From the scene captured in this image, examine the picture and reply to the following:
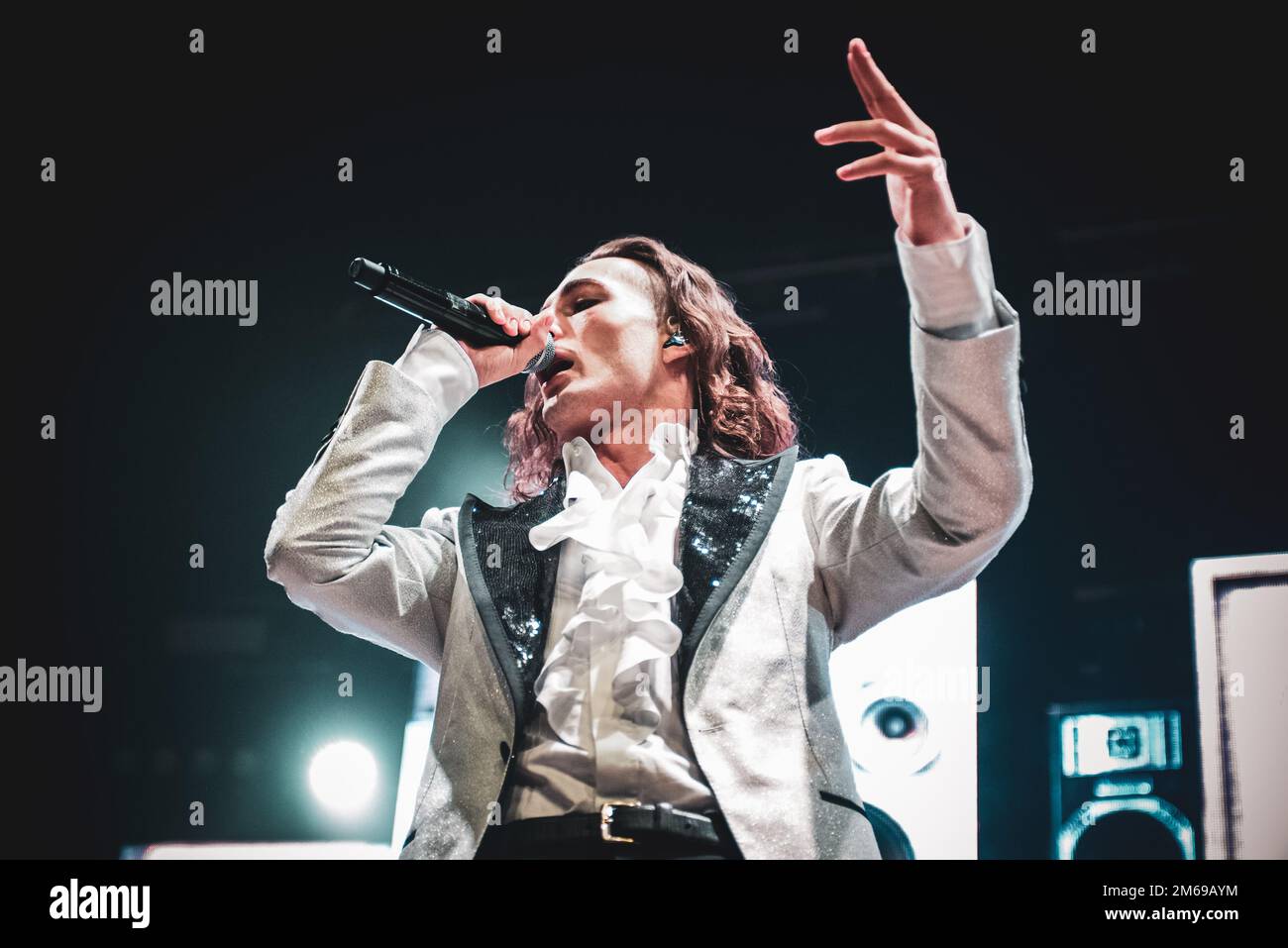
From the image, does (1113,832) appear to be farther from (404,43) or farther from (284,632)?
(404,43)

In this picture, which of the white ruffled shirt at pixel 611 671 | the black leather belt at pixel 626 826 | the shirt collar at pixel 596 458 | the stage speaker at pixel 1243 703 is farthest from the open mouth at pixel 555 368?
the stage speaker at pixel 1243 703

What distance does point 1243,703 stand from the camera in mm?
2045

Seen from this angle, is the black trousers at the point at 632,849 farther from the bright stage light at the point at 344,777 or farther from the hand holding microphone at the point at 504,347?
the bright stage light at the point at 344,777

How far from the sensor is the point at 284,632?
2.41 metres

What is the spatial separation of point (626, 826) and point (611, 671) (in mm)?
226

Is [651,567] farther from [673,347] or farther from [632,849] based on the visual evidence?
[673,347]

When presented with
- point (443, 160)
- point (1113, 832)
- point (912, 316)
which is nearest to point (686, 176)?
point (443, 160)

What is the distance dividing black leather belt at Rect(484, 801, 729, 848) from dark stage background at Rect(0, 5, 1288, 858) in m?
0.84

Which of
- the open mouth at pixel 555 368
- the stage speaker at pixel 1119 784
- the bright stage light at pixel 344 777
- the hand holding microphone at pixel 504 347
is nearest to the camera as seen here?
the hand holding microphone at pixel 504 347

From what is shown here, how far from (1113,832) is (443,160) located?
1729 millimetres

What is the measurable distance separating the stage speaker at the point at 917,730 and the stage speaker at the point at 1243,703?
37 centimetres

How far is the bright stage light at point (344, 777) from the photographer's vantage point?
2.31 meters
